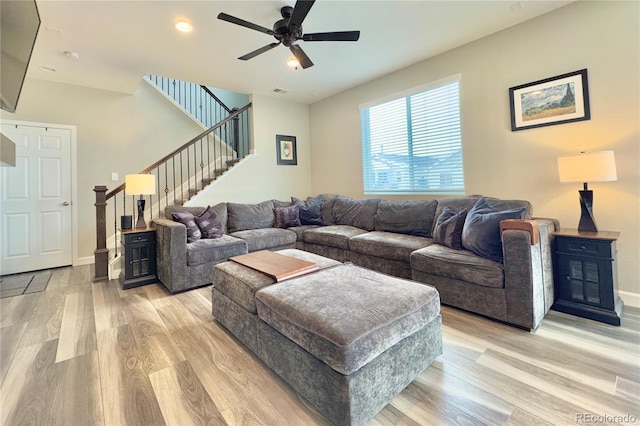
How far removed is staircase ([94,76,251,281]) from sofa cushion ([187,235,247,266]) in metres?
1.63

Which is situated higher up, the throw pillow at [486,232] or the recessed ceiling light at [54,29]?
the recessed ceiling light at [54,29]

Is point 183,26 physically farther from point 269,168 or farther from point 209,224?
point 269,168

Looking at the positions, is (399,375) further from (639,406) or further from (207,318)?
(207,318)

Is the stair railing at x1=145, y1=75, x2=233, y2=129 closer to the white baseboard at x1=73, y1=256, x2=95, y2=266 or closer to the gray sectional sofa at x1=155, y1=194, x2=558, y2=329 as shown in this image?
the gray sectional sofa at x1=155, y1=194, x2=558, y2=329

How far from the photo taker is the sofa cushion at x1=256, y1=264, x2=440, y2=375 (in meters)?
1.26

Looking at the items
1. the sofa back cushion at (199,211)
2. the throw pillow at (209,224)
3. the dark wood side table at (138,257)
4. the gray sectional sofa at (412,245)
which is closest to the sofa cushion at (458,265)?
the gray sectional sofa at (412,245)

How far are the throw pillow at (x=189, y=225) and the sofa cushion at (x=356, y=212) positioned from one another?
2.02 m

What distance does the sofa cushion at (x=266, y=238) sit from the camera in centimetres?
376

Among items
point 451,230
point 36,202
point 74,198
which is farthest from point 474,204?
point 36,202

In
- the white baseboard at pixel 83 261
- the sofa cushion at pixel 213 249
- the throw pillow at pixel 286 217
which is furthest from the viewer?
the throw pillow at pixel 286 217

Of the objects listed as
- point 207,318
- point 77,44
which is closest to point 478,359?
point 207,318

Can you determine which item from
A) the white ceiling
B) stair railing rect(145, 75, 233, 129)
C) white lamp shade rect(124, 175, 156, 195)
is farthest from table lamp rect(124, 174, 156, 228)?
stair railing rect(145, 75, 233, 129)

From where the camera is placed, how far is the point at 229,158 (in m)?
5.87

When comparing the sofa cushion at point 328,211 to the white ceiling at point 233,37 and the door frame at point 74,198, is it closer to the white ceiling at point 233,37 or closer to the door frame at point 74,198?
the white ceiling at point 233,37
